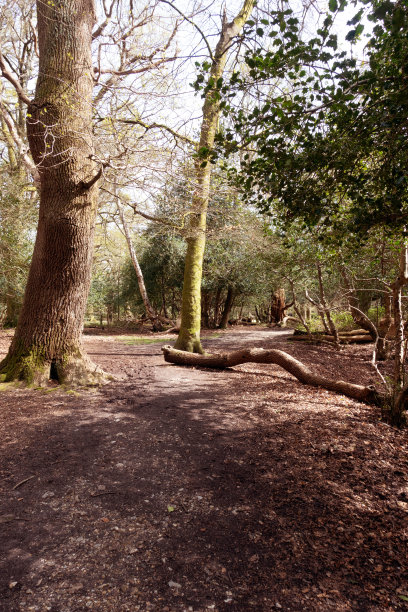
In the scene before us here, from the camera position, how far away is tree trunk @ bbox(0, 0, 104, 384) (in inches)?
211

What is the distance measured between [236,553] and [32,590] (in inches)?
49.4

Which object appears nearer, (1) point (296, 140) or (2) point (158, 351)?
(1) point (296, 140)

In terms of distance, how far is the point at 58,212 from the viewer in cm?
546

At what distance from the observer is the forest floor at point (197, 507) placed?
190 centimetres

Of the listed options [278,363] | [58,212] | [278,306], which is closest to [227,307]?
[278,306]

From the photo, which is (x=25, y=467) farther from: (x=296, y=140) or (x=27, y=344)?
(x=296, y=140)

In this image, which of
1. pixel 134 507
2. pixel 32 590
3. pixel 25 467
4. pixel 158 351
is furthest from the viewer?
pixel 158 351

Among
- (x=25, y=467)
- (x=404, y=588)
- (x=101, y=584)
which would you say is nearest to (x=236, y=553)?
(x=101, y=584)

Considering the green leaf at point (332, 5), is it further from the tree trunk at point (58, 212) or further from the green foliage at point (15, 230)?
the green foliage at point (15, 230)

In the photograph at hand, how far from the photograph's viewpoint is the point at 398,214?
2.71 metres

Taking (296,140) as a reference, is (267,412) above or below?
below

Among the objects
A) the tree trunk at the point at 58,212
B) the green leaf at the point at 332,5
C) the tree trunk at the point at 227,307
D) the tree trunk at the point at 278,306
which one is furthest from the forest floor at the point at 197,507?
the tree trunk at the point at 278,306

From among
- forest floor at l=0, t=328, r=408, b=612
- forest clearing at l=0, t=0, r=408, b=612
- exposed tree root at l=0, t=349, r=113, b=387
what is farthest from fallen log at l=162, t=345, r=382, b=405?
exposed tree root at l=0, t=349, r=113, b=387

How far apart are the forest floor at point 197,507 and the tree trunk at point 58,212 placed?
726 mm
